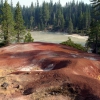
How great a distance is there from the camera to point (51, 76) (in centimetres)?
1602

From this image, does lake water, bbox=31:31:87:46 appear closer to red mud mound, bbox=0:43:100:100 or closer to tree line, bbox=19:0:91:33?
tree line, bbox=19:0:91:33

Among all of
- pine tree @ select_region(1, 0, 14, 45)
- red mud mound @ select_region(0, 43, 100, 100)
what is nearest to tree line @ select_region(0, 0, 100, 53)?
pine tree @ select_region(1, 0, 14, 45)

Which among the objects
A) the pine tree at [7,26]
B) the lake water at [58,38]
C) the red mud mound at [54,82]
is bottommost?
the lake water at [58,38]

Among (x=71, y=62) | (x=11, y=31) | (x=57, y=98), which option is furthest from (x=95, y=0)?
(x=57, y=98)

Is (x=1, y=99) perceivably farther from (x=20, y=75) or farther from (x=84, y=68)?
(x=84, y=68)

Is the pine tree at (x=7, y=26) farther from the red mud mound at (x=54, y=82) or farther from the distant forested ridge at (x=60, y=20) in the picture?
the distant forested ridge at (x=60, y=20)

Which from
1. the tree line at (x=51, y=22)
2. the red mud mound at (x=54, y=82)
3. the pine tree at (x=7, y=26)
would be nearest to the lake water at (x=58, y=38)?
the tree line at (x=51, y=22)

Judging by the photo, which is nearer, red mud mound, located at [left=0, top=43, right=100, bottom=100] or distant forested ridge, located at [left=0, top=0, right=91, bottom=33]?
red mud mound, located at [left=0, top=43, right=100, bottom=100]

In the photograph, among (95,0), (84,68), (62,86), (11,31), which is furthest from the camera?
(11,31)

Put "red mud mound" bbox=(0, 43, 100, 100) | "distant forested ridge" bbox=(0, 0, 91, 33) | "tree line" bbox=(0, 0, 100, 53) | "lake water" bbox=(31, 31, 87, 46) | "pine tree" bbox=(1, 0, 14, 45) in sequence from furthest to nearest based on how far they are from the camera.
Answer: "distant forested ridge" bbox=(0, 0, 91, 33) → "lake water" bbox=(31, 31, 87, 46) → "pine tree" bbox=(1, 0, 14, 45) → "tree line" bbox=(0, 0, 100, 53) → "red mud mound" bbox=(0, 43, 100, 100)

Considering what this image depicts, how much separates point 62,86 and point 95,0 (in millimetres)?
29934

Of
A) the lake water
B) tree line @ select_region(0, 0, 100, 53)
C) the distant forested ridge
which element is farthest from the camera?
the distant forested ridge

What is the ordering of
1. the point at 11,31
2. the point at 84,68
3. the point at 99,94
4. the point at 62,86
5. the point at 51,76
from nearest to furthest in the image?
the point at 99,94 < the point at 62,86 < the point at 51,76 < the point at 84,68 < the point at 11,31

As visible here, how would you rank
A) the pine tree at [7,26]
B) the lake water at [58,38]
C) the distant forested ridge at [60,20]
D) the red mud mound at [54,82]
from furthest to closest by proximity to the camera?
1. the distant forested ridge at [60,20]
2. the lake water at [58,38]
3. the pine tree at [7,26]
4. the red mud mound at [54,82]
